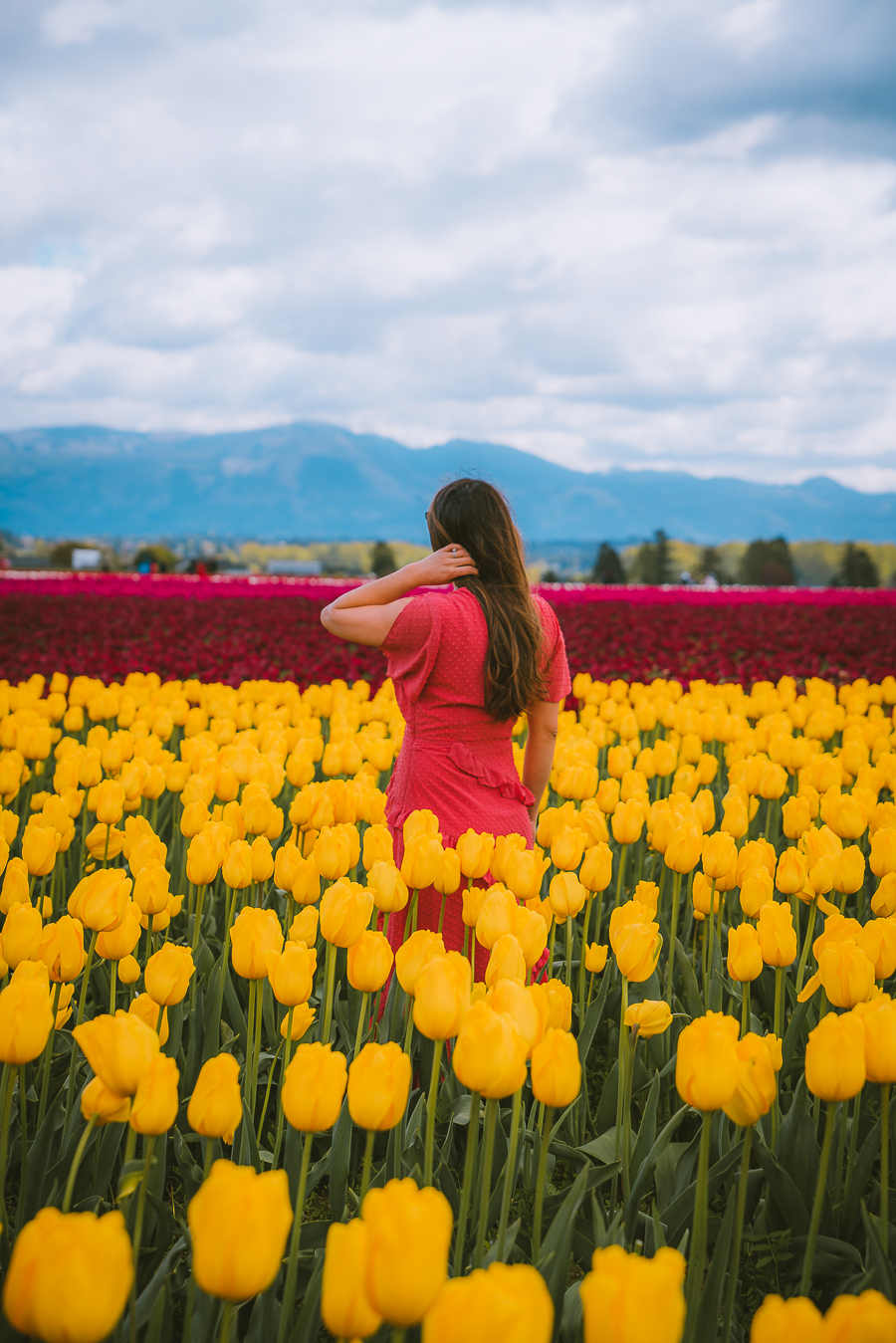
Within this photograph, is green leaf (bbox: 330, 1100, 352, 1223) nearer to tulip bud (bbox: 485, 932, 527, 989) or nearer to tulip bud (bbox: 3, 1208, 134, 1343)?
tulip bud (bbox: 485, 932, 527, 989)

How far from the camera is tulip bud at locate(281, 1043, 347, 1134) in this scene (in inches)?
46.9

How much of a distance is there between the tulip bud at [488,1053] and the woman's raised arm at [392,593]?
153cm

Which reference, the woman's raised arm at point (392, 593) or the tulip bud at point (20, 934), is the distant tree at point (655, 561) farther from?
the tulip bud at point (20, 934)

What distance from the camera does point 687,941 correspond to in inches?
125

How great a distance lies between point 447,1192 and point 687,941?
172cm

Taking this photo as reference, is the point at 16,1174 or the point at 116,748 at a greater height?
the point at 116,748

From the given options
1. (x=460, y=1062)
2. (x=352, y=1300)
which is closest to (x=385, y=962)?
(x=460, y=1062)

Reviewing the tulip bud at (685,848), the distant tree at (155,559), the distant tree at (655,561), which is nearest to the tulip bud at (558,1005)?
the tulip bud at (685,848)

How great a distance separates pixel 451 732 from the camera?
2.79 m

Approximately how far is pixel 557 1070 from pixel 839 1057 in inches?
16.0

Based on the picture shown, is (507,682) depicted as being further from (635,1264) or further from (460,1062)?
(635,1264)

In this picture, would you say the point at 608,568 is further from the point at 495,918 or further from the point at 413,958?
the point at 413,958

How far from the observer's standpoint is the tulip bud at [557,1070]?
4.06 feet

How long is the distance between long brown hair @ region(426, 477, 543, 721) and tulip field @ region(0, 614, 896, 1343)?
42 centimetres
